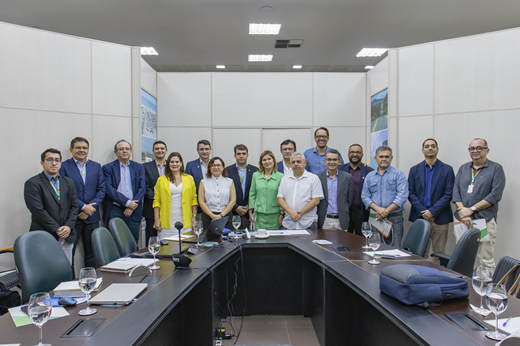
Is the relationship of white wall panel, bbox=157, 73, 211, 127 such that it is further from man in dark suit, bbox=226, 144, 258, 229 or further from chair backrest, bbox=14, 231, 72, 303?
chair backrest, bbox=14, 231, 72, 303

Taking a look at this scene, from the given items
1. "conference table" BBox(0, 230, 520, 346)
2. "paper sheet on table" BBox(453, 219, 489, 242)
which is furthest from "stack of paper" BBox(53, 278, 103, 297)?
"paper sheet on table" BBox(453, 219, 489, 242)

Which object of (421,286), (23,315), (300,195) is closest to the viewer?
(23,315)

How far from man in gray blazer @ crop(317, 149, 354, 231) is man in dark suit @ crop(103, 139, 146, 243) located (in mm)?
2386

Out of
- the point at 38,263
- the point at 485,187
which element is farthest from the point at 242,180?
the point at 485,187

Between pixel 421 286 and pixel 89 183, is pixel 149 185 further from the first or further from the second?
pixel 421 286

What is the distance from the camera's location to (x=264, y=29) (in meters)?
6.27

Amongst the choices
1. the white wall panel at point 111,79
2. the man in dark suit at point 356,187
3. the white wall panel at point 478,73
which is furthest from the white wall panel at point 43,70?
the white wall panel at point 478,73

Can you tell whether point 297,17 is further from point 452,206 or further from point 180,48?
point 452,206

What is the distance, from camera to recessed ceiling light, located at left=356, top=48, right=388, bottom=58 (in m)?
7.36

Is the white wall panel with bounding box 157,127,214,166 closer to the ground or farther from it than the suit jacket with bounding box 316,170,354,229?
farther from it

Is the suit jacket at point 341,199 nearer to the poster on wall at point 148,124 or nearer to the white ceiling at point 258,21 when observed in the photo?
the poster on wall at point 148,124

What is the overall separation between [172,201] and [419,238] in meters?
2.69

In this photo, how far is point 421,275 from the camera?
1578 mm

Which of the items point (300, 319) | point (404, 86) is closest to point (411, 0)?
point (404, 86)
